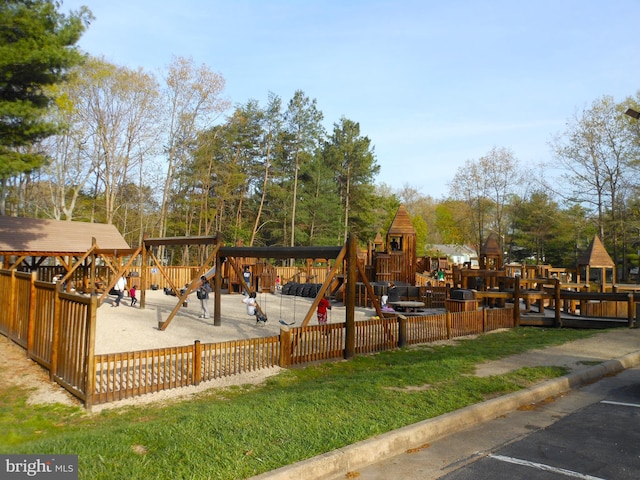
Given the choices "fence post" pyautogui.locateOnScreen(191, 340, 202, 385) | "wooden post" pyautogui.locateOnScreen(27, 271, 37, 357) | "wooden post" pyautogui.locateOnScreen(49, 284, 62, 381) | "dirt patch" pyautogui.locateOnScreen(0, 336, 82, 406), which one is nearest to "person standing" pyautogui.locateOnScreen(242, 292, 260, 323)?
"dirt patch" pyautogui.locateOnScreen(0, 336, 82, 406)

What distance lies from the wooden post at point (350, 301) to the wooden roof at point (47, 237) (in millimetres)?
14206

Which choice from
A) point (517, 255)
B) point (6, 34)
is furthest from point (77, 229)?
point (517, 255)

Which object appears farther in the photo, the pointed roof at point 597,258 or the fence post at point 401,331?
the pointed roof at point 597,258

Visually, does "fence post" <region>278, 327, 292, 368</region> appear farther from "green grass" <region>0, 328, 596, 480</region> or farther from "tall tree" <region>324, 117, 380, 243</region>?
"tall tree" <region>324, 117, 380, 243</region>

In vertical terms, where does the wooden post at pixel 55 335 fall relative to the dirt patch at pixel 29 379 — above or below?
above

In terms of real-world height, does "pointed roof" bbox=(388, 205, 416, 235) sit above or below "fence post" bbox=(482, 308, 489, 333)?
above

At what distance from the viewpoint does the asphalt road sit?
4.87 m

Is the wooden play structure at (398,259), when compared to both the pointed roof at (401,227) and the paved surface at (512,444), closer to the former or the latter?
the pointed roof at (401,227)

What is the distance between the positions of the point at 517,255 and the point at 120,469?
66116 millimetres

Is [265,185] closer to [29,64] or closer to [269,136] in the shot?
[269,136]

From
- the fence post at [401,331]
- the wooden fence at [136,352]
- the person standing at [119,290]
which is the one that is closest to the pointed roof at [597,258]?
the wooden fence at [136,352]

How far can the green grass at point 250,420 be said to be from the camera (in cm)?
467

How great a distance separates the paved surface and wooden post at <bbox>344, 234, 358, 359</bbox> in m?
4.66

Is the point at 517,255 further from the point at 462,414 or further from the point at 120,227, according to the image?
the point at 462,414
